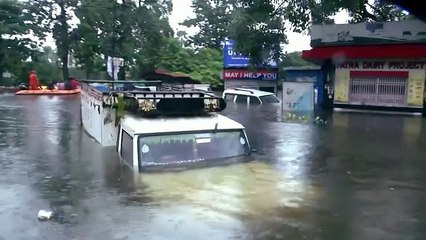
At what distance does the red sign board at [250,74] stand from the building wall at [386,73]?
1312cm

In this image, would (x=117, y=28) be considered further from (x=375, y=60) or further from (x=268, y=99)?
(x=375, y=60)

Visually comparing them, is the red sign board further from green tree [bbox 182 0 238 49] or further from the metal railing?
the metal railing

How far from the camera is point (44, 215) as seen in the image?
20.0 ft

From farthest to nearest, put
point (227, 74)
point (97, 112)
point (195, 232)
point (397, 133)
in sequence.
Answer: point (227, 74)
point (397, 133)
point (97, 112)
point (195, 232)

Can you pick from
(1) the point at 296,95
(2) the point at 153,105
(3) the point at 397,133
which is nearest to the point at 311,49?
(1) the point at 296,95

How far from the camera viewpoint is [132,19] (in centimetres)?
3862

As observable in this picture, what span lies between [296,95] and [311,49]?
7.36 feet

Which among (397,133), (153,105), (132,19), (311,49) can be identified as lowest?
(397,133)

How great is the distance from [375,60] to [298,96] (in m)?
3.72

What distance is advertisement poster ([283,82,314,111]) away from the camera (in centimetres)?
2370

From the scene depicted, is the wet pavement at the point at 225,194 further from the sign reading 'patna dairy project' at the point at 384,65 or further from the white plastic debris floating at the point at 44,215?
the sign reading 'patna dairy project' at the point at 384,65

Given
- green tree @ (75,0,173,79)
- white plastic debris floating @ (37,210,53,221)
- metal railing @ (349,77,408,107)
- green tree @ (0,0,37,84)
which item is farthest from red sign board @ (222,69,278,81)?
white plastic debris floating @ (37,210,53,221)

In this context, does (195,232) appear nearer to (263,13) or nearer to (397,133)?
(397,133)

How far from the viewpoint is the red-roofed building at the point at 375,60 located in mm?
21450
